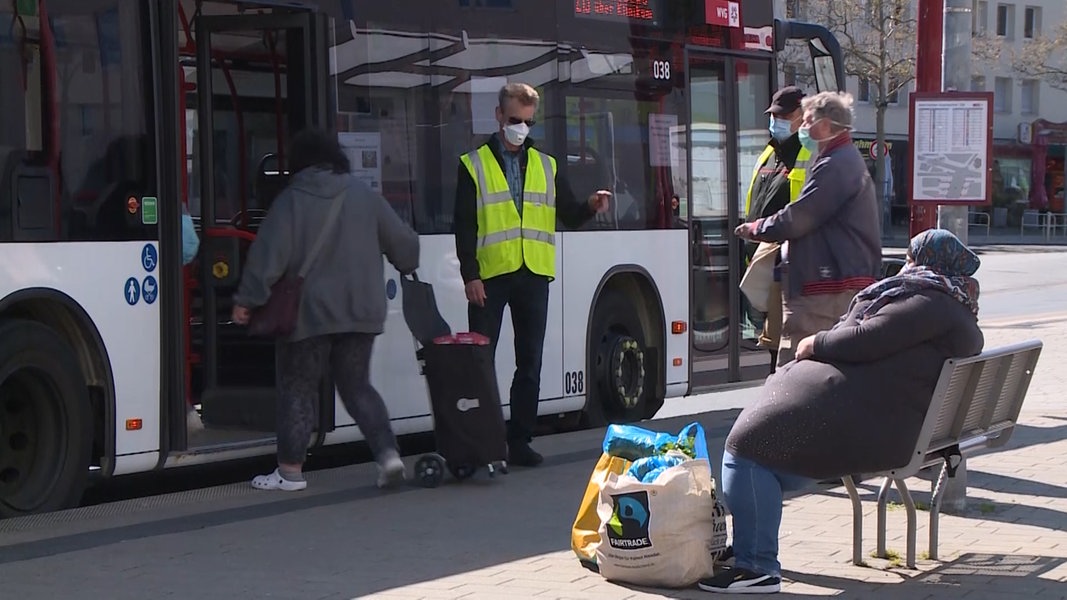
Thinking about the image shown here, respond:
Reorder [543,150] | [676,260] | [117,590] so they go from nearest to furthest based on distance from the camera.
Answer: [117,590] → [543,150] → [676,260]

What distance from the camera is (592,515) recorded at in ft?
20.6

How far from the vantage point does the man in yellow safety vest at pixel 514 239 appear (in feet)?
28.1

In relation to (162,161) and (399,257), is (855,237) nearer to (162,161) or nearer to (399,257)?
(399,257)

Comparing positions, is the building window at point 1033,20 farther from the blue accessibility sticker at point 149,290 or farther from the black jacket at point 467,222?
the blue accessibility sticker at point 149,290

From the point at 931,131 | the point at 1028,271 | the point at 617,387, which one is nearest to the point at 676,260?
the point at 617,387

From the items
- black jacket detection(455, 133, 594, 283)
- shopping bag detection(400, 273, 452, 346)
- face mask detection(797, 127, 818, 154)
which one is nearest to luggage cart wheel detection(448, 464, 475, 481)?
shopping bag detection(400, 273, 452, 346)

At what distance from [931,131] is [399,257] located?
2680mm

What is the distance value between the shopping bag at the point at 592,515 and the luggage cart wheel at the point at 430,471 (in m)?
1.97

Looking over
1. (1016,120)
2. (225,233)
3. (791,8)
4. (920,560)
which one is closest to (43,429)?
(225,233)

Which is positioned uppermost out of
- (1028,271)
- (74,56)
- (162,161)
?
(74,56)

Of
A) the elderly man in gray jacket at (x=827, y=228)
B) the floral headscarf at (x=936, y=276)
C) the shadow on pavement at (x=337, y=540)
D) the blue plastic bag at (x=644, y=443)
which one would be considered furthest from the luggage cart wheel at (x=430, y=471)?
the floral headscarf at (x=936, y=276)

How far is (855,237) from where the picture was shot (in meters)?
7.61

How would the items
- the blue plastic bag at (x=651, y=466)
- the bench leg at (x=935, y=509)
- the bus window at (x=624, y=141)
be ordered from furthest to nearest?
the bus window at (x=624, y=141) < the bench leg at (x=935, y=509) < the blue plastic bag at (x=651, y=466)

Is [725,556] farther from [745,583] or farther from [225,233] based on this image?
[225,233]
